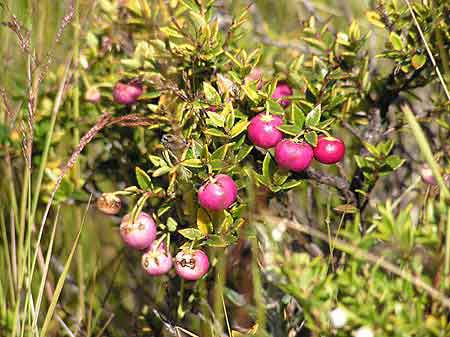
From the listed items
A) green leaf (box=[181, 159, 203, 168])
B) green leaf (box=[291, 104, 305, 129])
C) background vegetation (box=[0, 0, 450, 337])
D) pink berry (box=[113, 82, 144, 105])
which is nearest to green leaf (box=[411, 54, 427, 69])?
background vegetation (box=[0, 0, 450, 337])

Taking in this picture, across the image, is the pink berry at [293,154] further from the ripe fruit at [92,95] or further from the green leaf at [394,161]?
the ripe fruit at [92,95]

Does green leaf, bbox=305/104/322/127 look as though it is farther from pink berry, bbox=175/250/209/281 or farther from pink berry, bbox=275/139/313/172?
pink berry, bbox=175/250/209/281

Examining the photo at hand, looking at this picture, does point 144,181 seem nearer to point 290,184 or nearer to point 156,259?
point 156,259

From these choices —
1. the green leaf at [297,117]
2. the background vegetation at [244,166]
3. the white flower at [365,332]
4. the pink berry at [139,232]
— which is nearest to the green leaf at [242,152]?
the background vegetation at [244,166]

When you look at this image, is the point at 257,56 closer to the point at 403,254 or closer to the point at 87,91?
the point at 87,91

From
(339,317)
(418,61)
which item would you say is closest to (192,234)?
(339,317)
